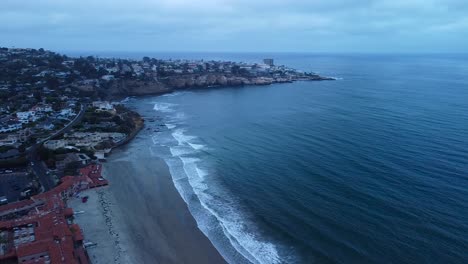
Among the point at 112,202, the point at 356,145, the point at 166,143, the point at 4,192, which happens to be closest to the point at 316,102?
the point at 356,145

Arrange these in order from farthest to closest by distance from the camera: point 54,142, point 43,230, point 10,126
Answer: point 10,126
point 54,142
point 43,230

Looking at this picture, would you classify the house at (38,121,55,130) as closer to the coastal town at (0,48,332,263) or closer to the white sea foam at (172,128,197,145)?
the coastal town at (0,48,332,263)

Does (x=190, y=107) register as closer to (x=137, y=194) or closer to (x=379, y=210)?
(x=137, y=194)

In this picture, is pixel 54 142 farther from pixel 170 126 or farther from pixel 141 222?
pixel 141 222

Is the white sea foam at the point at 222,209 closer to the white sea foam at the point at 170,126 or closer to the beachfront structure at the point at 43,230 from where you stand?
the beachfront structure at the point at 43,230

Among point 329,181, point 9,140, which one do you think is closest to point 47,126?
point 9,140

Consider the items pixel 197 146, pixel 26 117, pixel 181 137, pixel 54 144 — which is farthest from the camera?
pixel 26 117
